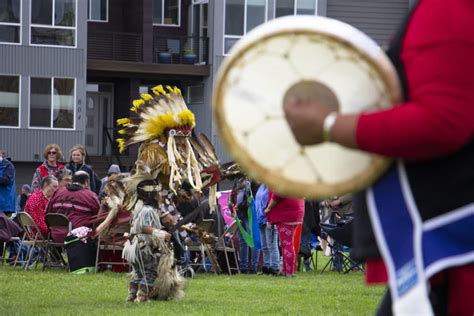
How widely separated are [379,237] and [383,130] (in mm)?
303

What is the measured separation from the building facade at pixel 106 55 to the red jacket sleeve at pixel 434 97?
36173 mm

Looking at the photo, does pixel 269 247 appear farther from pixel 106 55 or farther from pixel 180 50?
pixel 180 50

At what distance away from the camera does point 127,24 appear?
42562 millimetres

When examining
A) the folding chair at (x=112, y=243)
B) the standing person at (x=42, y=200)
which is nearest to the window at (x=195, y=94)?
the standing person at (x=42, y=200)

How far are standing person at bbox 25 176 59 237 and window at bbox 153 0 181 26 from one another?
2531 cm

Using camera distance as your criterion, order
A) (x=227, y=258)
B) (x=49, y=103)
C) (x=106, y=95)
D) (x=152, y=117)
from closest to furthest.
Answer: (x=152, y=117)
(x=227, y=258)
(x=49, y=103)
(x=106, y=95)

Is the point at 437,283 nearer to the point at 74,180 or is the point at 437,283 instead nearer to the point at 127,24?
the point at 74,180

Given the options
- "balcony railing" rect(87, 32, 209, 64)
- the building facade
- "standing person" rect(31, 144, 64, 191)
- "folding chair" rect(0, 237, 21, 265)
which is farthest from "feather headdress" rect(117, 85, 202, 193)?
"balcony railing" rect(87, 32, 209, 64)

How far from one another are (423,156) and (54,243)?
14874 mm

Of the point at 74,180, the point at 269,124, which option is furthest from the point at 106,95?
the point at 269,124

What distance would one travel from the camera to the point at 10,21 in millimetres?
39094

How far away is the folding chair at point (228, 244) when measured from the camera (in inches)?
691

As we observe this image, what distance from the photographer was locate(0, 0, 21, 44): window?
3900cm

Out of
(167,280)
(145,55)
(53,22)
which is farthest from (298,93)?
(145,55)
